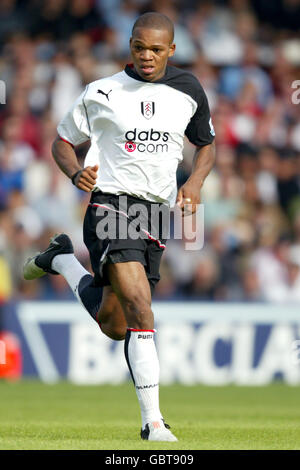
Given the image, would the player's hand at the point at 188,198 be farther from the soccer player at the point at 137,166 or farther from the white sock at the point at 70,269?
the white sock at the point at 70,269

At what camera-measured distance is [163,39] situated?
675 centimetres

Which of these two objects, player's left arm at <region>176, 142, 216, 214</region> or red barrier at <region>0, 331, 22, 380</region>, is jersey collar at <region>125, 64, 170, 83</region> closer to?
player's left arm at <region>176, 142, 216, 214</region>

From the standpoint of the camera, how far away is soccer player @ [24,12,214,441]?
6531mm

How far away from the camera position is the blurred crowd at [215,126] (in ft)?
48.5

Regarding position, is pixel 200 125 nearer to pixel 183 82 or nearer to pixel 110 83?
pixel 183 82

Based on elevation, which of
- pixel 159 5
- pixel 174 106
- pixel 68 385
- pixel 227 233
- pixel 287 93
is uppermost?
pixel 159 5

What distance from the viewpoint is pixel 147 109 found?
691cm

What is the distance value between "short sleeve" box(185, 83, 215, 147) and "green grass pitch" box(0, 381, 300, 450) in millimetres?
2100

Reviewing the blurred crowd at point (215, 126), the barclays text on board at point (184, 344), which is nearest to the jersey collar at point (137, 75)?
the barclays text on board at point (184, 344)

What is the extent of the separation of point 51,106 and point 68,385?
18.4 ft

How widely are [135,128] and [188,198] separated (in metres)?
0.62

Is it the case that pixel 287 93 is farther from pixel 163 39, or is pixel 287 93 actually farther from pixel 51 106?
pixel 163 39

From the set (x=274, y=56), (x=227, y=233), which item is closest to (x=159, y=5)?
(x=274, y=56)

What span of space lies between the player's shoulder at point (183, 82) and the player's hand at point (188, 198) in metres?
0.71
